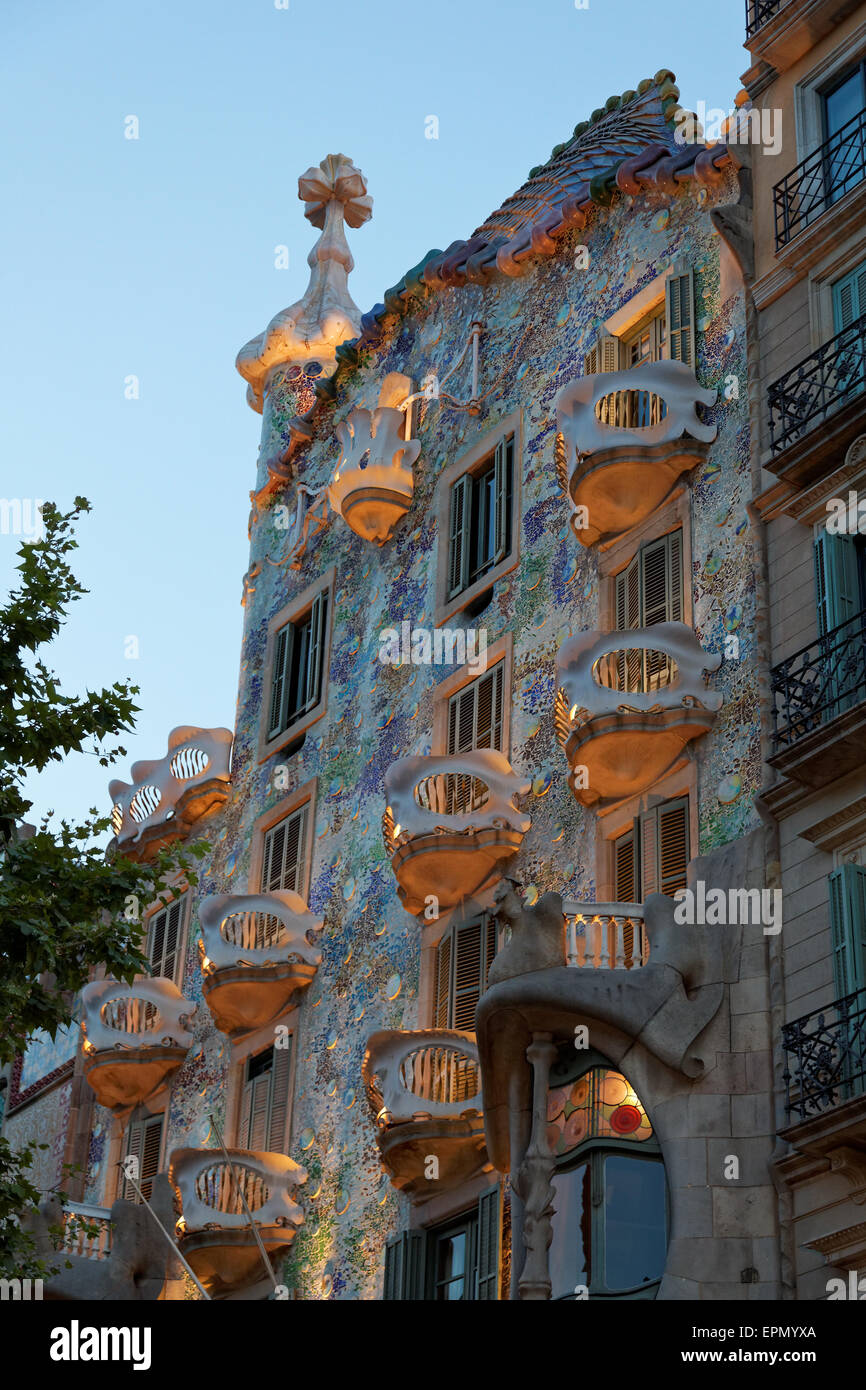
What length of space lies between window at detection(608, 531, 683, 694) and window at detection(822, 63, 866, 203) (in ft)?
12.3

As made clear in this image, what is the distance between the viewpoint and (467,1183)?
2250cm

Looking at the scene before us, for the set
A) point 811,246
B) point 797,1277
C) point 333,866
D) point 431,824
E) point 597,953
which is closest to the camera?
point 797,1277

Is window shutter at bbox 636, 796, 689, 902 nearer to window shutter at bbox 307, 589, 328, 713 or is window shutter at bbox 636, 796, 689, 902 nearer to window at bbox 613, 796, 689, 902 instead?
window at bbox 613, 796, 689, 902

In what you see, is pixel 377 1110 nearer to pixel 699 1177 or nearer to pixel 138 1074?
pixel 699 1177

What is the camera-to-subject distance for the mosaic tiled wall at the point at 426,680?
22828 mm

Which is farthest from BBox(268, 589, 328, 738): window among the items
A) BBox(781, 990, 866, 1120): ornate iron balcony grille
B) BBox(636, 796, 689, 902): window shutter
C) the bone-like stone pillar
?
BBox(781, 990, 866, 1120): ornate iron balcony grille

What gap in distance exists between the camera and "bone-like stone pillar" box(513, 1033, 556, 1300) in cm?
1933

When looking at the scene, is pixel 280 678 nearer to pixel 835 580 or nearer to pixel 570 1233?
pixel 835 580

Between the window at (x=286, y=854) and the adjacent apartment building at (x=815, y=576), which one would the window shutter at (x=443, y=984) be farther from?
the adjacent apartment building at (x=815, y=576)

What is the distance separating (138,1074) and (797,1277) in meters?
13.4

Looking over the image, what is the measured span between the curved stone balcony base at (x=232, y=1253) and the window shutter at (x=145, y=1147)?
3.81 m

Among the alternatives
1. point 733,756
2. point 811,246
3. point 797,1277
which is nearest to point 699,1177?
point 797,1277

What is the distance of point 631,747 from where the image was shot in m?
22.0

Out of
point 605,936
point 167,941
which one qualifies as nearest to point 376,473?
point 167,941
